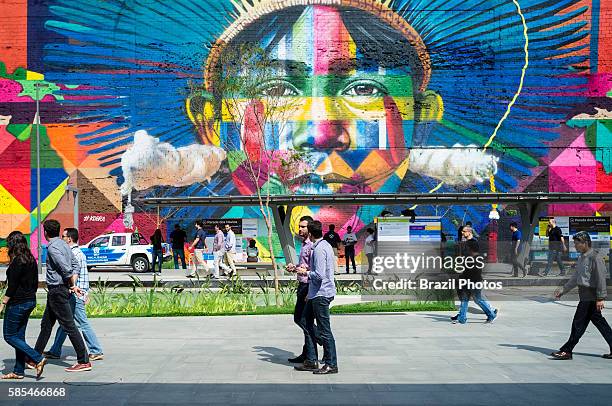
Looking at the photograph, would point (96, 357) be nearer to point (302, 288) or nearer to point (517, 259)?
point (302, 288)

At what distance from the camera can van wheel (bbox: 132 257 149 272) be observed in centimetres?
3078

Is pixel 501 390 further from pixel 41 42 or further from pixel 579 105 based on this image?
pixel 41 42

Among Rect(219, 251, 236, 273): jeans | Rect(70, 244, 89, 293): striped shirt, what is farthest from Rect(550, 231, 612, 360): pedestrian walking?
Rect(219, 251, 236, 273): jeans

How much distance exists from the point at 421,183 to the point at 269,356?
2563cm

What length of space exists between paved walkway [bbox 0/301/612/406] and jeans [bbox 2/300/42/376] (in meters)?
0.38

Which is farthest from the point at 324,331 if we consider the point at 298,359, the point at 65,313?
the point at 65,313

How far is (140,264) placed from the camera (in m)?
30.9

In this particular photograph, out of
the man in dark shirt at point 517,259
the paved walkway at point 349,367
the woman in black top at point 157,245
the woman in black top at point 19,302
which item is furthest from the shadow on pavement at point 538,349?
the woman in black top at point 157,245

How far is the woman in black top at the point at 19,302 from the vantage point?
871 centimetres

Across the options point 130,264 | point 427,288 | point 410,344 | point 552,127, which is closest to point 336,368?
point 410,344

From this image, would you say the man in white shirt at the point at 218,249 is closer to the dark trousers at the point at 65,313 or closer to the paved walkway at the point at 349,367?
the paved walkway at the point at 349,367

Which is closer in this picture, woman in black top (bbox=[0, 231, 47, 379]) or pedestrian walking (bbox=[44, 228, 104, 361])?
woman in black top (bbox=[0, 231, 47, 379])

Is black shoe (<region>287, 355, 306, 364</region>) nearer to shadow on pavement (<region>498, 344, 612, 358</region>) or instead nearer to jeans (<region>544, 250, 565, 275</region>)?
shadow on pavement (<region>498, 344, 612, 358</region>)

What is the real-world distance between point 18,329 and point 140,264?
22400mm
